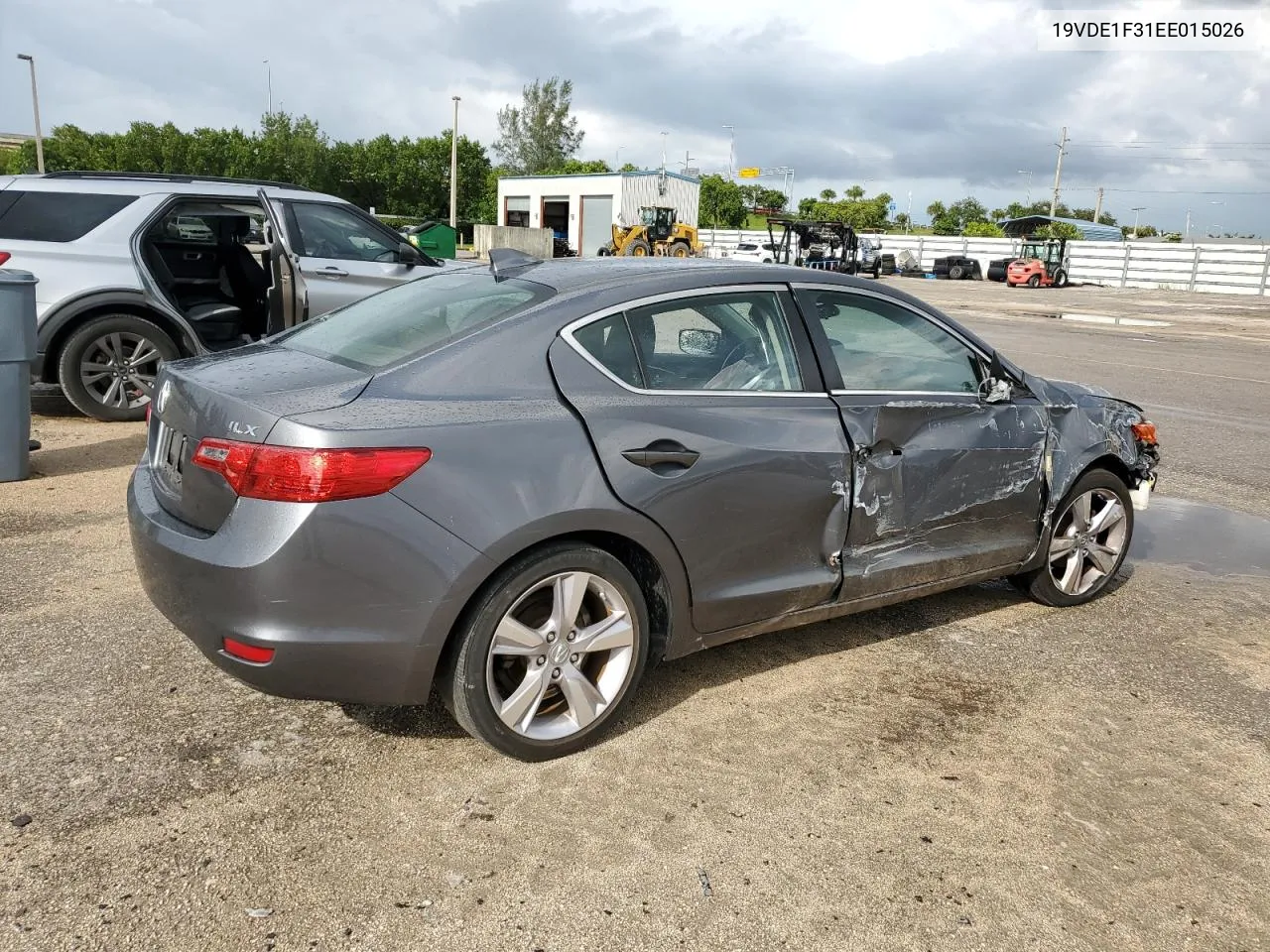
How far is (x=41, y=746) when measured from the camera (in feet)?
10.3

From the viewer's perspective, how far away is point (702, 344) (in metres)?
3.58

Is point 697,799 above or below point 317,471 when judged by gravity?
below

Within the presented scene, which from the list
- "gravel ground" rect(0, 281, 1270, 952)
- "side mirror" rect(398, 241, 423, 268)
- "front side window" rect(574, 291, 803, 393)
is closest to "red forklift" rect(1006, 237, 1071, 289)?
"side mirror" rect(398, 241, 423, 268)

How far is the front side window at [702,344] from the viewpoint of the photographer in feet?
10.8

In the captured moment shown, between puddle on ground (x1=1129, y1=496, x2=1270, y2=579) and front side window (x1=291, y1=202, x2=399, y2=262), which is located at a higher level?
front side window (x1=291, y1=202, x2=399, y2=262)

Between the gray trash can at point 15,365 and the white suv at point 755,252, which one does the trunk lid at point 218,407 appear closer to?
the gray trash can at point 15,365

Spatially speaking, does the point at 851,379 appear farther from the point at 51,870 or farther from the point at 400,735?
the point at 51,870

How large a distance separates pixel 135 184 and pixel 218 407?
19.0 feet

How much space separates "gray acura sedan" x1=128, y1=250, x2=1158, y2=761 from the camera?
2771mm

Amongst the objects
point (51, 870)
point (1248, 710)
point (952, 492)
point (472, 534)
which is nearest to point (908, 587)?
point (952, 492)

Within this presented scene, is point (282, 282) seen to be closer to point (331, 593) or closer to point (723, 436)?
point (723, 436)

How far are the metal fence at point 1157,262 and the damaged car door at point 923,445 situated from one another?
39.6 metres

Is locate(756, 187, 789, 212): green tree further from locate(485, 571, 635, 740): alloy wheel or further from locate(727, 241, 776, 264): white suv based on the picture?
locate(485, 571, 635, 740): alloy wheel

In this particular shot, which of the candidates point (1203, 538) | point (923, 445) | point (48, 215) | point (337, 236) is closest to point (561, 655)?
point (923, 445)
